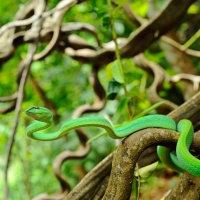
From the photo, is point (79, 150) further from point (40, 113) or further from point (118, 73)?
point (40, 113)

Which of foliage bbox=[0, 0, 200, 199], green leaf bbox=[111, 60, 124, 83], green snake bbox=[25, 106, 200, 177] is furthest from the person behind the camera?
foliage bbox=[0, 0, 200, 199]

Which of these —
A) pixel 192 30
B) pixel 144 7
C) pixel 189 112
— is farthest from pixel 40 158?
pixel 189 112

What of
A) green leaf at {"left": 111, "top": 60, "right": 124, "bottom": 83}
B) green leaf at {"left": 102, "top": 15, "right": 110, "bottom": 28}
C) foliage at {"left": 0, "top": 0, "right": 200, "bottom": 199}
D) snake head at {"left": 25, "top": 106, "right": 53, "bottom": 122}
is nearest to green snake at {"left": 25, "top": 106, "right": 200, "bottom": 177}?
snake head at {"left": 25, "top": 106, "right": 53, "bottom": 122}

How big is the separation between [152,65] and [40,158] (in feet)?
6.47

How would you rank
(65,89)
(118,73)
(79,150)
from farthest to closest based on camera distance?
(65,89)
(79,150)
(118,73)

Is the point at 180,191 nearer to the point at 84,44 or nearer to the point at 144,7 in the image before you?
the point at 84,44

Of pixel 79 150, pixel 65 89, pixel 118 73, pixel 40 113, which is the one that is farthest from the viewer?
pixel 65 89

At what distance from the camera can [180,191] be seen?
0.55 m

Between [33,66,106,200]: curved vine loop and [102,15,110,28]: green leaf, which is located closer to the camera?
[102,15,110,28]: green leaf

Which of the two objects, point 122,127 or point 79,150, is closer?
point 122,127

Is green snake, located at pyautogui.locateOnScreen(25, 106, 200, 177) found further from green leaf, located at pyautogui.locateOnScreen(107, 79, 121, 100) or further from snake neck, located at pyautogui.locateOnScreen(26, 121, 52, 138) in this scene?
green leaf, located at pyautogui.locateOnScreen(107, 79, 121, 100)

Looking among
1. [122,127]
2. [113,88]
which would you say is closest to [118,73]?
[113,88]

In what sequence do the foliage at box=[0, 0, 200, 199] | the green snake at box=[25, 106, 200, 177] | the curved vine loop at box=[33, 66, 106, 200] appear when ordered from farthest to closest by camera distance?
1. the foliage at box=[0, 0, 200, 199]
2. the curved vine loop at box=[33, 66, 106, 200]
3. the green snake at box=[25, 106, 200, 177]

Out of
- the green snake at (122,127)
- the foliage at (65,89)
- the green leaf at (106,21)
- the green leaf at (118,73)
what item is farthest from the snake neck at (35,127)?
the foliage at (65,89)
